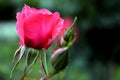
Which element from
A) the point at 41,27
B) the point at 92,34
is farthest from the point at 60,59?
the point at 92,34

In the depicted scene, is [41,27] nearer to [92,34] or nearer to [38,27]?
[38,27]

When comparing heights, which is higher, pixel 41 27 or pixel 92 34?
pixel 41 27

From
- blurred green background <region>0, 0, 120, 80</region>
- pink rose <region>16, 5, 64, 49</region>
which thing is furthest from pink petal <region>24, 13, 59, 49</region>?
blurred green background <region>0, 0, 120, 80</region>

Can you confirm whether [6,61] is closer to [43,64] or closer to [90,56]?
[90,56]

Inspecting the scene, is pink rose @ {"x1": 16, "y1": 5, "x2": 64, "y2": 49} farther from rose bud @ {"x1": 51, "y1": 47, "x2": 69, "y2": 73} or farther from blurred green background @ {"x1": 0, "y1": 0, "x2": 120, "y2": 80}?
blurred green background @ {"x1": 0, "y1": 0, "x2": 120, "y2": 80}

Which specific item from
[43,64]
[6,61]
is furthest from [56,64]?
[6,61]
